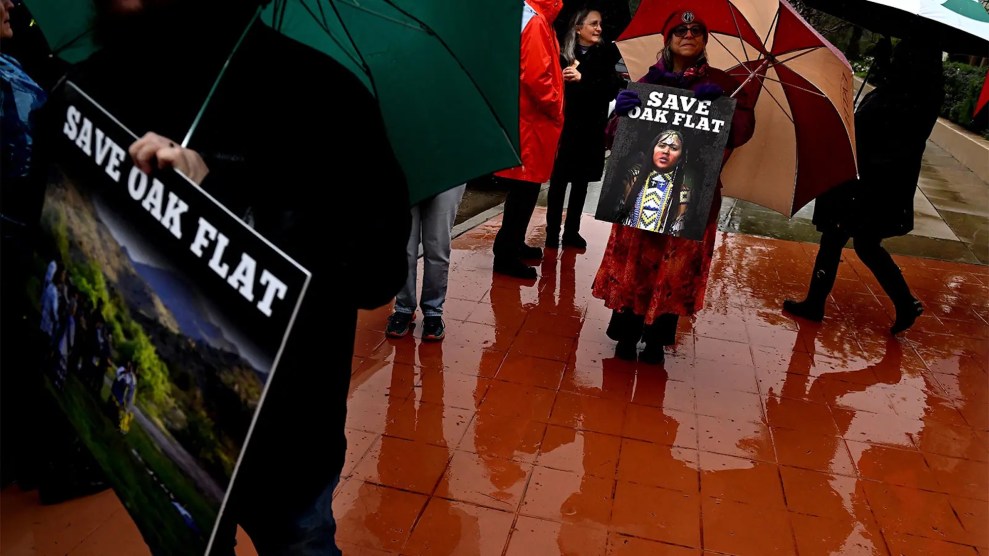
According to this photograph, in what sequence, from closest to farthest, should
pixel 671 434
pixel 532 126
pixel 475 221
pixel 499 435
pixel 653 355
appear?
pixel 499 435
pixel 671 434
pixel 653 355
pixel 532 126
pixel 475 221

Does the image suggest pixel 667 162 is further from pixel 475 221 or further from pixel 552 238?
pixel 475 221

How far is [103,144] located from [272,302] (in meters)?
0.49

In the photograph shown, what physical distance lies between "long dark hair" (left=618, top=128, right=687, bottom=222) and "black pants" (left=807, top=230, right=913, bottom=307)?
2.04m

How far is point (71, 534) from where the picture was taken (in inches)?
107

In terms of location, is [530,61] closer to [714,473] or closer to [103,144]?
[714,473]

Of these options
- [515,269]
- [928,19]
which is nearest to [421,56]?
[928,19]

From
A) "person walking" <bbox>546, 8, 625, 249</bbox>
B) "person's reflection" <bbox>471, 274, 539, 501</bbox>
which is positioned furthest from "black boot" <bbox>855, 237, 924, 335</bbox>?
"person's reflection" <bbox>471, 274, 539, 501</bbox>

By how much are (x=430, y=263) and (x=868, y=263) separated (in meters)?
3.07

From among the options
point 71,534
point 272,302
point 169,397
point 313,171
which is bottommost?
point 71,534

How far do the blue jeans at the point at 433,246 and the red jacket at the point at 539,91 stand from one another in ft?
1.57

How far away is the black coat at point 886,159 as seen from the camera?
4871 mm

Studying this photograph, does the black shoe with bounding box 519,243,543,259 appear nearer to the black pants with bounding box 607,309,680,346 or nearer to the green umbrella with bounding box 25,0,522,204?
the black pants with bounding box 607,309,680,346

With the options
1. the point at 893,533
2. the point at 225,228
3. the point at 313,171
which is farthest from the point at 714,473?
the point at 225,228

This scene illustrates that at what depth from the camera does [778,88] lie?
13.3 ft
